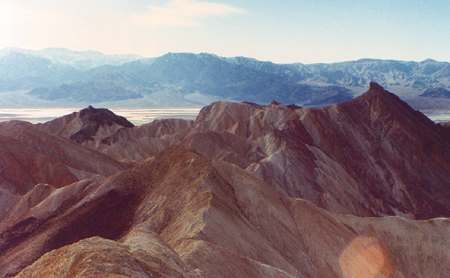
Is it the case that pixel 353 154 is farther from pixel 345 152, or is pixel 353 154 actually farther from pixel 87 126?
pixel 87 126

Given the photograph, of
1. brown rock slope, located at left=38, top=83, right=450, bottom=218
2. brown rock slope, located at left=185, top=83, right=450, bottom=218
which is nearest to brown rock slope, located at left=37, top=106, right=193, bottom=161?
brown rock slope, located at left=38, top=83, right=450, bottom=218

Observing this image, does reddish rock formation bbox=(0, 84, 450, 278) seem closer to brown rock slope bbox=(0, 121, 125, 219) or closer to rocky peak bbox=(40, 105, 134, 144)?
brown rock slope bbox=(0, 121, 125, 219)

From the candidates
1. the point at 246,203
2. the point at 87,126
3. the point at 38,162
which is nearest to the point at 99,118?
the point at 87,126

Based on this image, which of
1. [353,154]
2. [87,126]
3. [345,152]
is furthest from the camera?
[87,126]

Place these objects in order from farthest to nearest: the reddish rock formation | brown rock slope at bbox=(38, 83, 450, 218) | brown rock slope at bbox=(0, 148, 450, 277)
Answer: brown rock slope at bbox=(38, 83, 450, 218), brown rock slope at bbox=(0, 148, 450, 277), the reddish rock formation

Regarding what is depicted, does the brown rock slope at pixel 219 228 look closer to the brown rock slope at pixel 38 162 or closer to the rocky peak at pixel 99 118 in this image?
the brown rock slope at pixel 38 162

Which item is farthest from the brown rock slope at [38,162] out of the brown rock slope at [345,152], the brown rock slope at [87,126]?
the brown rock slope at [87,126]

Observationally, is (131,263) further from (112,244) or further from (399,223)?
(399,223)

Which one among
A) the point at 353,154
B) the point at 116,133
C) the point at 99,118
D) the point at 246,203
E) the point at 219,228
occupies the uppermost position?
the point at 219,228
